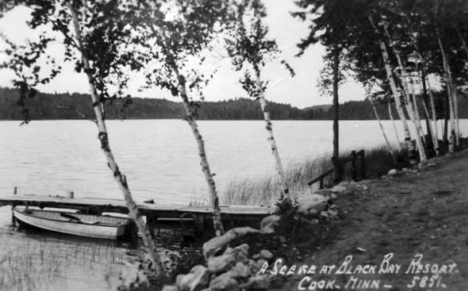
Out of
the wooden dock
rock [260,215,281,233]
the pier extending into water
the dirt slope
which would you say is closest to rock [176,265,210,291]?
the dirt slope

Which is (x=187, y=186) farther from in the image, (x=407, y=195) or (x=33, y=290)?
(x=407, y=195)

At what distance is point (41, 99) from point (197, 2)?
17.8ft

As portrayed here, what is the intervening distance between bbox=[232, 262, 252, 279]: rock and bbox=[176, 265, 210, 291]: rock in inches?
21.0

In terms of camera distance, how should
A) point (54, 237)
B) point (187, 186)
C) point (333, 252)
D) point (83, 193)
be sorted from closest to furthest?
point (333, 252)
point (54, 237)
point (83, 193)
point (187, 186)

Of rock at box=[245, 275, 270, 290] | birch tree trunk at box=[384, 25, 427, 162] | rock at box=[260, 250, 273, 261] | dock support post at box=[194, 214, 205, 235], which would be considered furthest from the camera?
dock support post at box=[194, 214, 205, 235]

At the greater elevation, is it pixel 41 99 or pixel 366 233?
pixel 41 99

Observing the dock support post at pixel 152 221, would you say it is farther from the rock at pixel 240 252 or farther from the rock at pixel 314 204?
the rock at pixel 240 252

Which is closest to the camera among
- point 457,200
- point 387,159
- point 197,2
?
point 457,200

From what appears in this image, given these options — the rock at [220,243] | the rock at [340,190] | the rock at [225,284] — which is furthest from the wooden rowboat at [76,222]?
the rock at [225,284]

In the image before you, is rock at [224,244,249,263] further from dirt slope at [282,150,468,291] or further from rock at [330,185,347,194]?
rock at [330,185,347,194]

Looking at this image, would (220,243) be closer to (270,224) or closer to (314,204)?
(270,224)

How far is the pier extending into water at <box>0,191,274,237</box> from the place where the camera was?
71.3 ft

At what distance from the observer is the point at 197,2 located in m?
14.3

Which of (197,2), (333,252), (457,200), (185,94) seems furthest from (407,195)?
(197,2)
